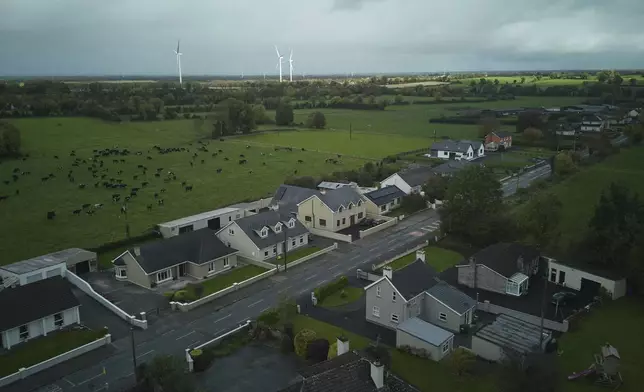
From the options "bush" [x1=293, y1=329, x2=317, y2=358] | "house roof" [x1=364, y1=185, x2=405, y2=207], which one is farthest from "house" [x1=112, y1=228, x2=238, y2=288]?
"house roof" [x1=364, y1=185, x2=405, y2=207]

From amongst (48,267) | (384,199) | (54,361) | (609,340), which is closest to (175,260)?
(48,267)

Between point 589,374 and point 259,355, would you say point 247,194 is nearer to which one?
point 259,355

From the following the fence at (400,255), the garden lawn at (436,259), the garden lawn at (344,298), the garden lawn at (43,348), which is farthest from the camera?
the garden lawn at (436,259)

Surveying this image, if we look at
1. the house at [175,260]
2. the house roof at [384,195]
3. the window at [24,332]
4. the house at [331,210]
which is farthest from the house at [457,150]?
the window at [24,332]

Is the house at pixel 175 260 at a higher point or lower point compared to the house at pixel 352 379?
lower

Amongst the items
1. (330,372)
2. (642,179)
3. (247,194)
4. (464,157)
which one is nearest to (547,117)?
(464,157)

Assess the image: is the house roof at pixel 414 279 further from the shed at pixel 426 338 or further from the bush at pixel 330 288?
the bush at pixel 330 288

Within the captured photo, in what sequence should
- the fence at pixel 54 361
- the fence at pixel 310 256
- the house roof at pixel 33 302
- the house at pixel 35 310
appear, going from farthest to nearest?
the fence at pixel 310 256, the house roof at pixel 33 302, the house at pixel 35 310, the fence at pixel 54 361
